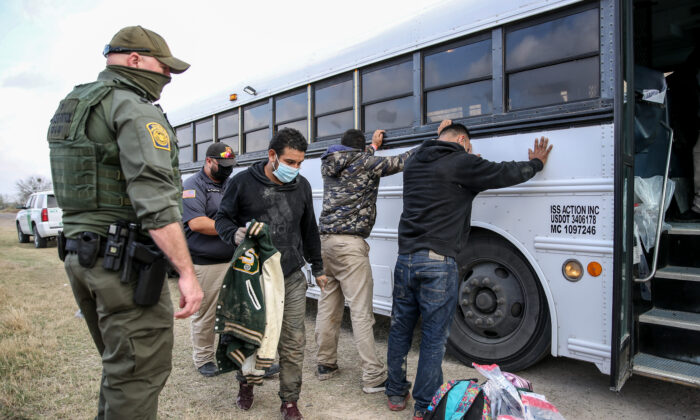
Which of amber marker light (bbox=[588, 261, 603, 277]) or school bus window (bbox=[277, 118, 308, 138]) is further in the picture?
school bus window (bbox=[277, 118, 308, 138])

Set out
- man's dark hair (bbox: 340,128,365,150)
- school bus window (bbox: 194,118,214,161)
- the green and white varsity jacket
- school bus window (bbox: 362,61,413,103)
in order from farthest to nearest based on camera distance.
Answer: school bus window (bbox: 194,118,214,161) < school bus window (bbox: 362,61,413,103) < man's dark hair (bbox: 340,128,365,150) < the green and white varsity jacket

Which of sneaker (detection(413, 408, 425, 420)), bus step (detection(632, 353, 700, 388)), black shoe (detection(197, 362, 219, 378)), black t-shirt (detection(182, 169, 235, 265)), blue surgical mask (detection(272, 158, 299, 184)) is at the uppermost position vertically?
blue surgical mask (detection(272, 158, 299, 184))

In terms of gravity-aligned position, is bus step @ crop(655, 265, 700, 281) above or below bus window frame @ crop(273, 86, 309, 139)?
below

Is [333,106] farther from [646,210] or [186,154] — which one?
[186,154]

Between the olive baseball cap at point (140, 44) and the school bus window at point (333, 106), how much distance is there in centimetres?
247

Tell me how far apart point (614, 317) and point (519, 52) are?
1.88m

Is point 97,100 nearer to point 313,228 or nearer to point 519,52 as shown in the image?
point 313,228

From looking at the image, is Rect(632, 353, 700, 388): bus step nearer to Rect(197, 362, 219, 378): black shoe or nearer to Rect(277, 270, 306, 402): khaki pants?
Rect(277, 270, 306, 402): khaki pants

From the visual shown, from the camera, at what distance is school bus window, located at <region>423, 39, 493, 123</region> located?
345 centimetres

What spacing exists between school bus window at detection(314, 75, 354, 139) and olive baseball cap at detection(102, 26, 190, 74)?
97.1 inches

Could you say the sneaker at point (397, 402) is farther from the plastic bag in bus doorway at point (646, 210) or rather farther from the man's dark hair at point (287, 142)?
the plastic bag in bus doorway at point (646, 210)

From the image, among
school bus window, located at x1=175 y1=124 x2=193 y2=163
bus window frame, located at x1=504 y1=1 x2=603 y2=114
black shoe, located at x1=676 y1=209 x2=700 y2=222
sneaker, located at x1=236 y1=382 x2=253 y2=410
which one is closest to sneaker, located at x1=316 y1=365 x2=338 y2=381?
sneaker, located at x1=236 y1=382 x2=253 y2=410

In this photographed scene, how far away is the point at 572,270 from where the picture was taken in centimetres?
307

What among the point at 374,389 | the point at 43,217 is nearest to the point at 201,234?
the point at 374,389
